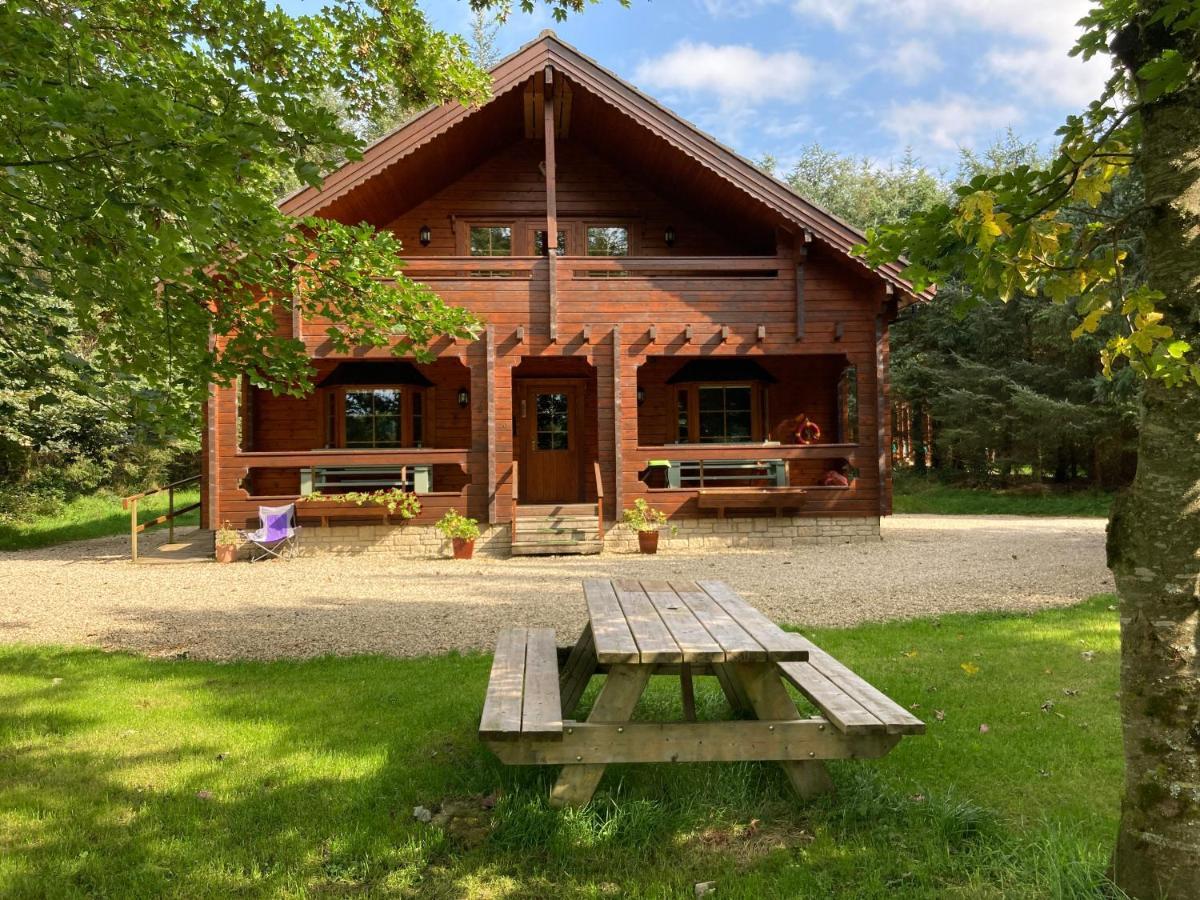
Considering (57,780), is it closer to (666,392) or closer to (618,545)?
(618,545)

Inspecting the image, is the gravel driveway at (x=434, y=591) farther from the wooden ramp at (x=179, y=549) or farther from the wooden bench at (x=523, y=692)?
the wooden bench at (x=523, y=692)

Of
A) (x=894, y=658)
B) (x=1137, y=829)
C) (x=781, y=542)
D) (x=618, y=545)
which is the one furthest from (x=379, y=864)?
(x=781, y=542)

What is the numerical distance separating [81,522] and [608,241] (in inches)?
538

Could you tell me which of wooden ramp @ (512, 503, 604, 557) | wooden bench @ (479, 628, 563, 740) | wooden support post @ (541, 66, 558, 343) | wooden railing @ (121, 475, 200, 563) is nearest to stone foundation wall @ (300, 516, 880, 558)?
wooden ramp @ (512, 503, 604, 557)

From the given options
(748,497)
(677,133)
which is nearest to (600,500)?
(748,497)

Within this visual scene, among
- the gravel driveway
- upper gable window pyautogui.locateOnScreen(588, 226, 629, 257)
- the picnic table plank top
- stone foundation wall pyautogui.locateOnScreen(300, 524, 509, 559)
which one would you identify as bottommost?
the gravel driveway

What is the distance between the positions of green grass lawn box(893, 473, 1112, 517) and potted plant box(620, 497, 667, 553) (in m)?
11.0

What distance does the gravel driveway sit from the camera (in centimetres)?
626

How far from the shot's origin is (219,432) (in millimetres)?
11398

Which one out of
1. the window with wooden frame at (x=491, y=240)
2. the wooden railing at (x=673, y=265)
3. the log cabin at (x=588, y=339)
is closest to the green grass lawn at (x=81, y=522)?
the log cabin at (x=588, y=339)

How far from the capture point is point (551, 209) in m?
11.4

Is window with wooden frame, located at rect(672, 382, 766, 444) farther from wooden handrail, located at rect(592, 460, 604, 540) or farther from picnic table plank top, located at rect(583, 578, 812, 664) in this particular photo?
picnic table plank top, located at rect(583, 578, 812, 664)

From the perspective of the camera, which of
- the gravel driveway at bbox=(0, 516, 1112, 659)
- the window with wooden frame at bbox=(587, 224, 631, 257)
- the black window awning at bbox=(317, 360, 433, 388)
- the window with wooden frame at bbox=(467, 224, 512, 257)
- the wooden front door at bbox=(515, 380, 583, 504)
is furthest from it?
the wooden front door at bbox=(515, 380, 583, 504)

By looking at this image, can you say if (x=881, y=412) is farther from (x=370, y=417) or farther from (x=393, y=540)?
(x=370, y=417)
